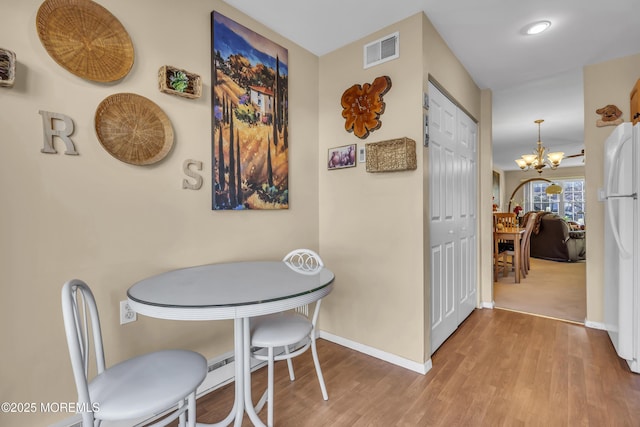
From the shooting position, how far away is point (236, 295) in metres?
1.17

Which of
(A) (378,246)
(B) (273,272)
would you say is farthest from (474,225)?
(B) (273,272)


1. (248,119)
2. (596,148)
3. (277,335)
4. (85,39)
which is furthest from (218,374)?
(596,148)

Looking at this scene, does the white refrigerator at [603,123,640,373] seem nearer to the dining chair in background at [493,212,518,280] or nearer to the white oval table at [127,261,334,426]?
the white oval table at [127,261,334,426]

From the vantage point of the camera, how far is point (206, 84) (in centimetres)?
184

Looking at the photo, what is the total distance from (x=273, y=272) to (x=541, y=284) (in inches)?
170

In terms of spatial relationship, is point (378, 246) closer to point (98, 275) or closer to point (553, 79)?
point (98, 275)

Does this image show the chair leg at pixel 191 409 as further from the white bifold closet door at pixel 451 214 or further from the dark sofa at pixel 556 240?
the dark sofa at pixel 556 240

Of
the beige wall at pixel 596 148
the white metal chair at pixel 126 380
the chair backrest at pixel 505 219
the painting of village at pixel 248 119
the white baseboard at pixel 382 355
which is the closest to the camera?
the white metal chair at pixel 126 380

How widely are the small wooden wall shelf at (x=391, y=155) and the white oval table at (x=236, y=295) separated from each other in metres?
0.93

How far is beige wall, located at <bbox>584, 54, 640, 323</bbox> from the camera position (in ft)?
8.63

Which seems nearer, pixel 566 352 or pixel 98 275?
pixel 98 275

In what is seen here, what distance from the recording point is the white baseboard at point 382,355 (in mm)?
2027

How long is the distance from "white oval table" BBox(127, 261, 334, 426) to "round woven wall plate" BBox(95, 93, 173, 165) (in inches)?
25.5

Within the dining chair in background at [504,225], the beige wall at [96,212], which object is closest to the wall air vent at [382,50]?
the beige wall at [96,212]
